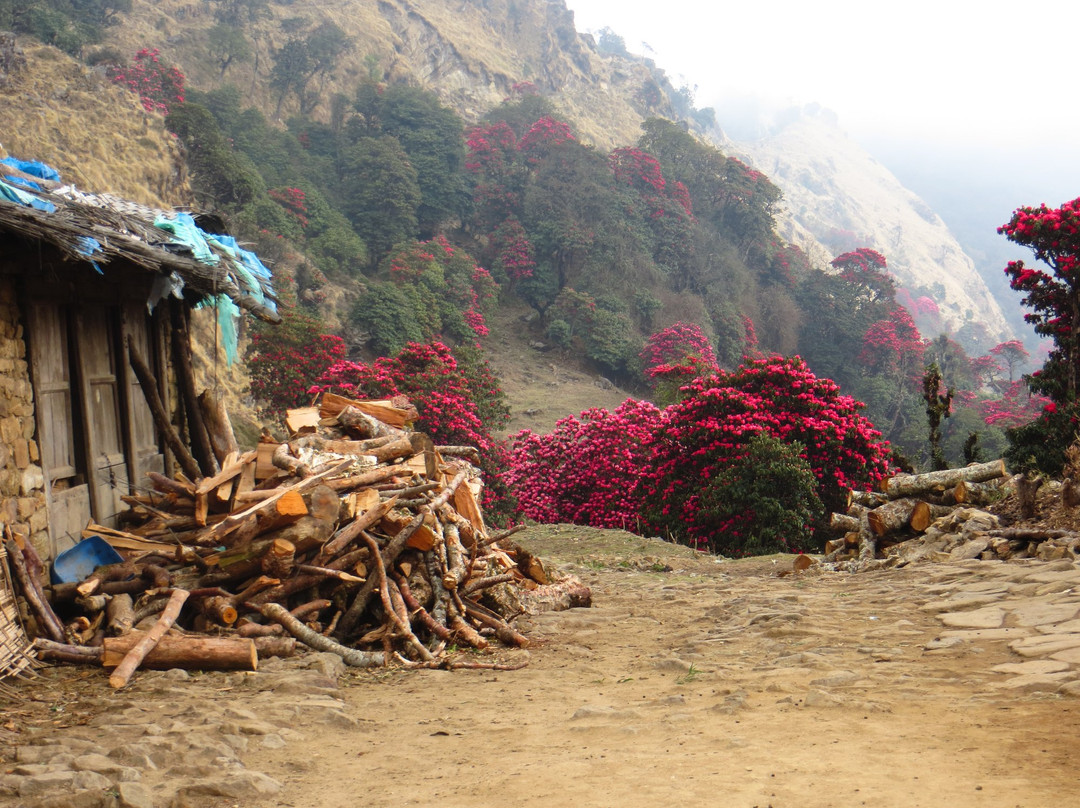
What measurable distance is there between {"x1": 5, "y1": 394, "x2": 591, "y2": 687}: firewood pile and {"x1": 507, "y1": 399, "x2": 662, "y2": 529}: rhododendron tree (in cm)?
771

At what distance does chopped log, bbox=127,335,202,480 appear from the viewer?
290 inches

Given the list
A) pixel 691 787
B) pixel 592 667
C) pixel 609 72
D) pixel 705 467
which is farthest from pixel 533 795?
pixel 609 72

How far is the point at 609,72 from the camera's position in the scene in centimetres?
7388

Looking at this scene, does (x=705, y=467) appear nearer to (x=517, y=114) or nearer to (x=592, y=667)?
(x=592, y=667)

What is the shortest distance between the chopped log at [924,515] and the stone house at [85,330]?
7.27 m

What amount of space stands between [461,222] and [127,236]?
123ft

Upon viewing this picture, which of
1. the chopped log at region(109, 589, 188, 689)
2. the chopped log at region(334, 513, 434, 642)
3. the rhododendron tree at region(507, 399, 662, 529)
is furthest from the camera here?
the rhododendron tree at region(507, 399, 662, 529)

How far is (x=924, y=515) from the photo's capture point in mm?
Answer: 9344


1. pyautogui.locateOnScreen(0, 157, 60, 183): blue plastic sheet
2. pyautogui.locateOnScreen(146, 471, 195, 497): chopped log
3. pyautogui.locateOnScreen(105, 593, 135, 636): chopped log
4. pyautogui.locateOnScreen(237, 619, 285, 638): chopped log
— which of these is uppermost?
pyautogui.locateOnScreen(0, 157, 60, 183): blue plastic sheet

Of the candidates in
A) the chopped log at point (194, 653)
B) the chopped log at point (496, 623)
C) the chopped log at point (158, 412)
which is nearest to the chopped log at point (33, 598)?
the chopped log at point (194, 653)

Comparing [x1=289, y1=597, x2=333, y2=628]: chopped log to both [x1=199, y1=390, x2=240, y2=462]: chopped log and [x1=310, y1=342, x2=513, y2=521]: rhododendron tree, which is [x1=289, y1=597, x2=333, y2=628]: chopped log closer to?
[x1=199, y1=390, x2=240, y2=462]: chopped log

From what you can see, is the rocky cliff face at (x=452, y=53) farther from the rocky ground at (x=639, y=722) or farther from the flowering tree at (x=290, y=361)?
the rocky ground at (x=639, y=722)

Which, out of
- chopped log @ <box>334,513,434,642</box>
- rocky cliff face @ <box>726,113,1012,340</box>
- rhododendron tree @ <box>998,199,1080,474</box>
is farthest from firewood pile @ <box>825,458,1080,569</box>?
rocky cliff face @ <box>726,113,1012,340</box>

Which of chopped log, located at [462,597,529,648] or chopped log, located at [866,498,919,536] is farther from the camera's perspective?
chopped log, located at [866,498,919,536]
